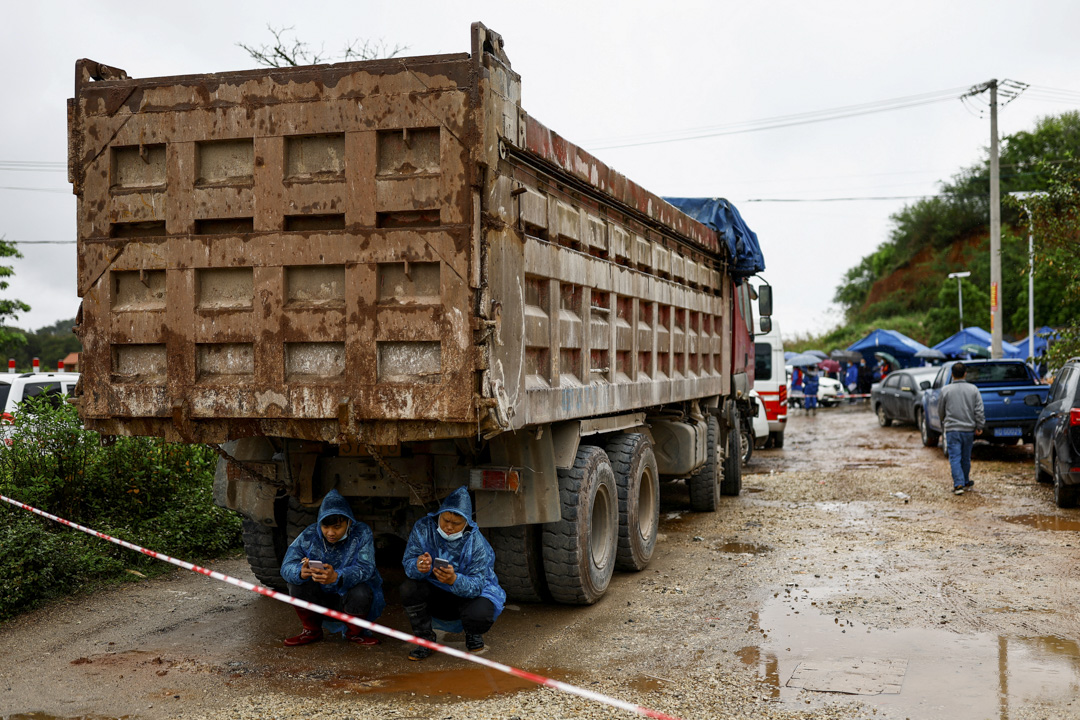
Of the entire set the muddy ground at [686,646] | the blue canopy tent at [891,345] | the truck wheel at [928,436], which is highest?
the blue canopy tent at [891,345]

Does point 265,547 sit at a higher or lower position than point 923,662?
higher

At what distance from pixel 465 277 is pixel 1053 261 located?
542 inches

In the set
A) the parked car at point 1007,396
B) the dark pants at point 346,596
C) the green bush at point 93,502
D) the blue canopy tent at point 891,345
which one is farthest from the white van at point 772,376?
the blue canopy tent at point 891,345

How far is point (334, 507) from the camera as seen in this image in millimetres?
5570

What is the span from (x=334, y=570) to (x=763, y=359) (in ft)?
38.9

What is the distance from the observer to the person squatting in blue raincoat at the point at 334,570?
217 inches

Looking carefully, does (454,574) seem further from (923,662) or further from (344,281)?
(923,662)

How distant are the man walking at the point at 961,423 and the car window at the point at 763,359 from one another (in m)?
4.16

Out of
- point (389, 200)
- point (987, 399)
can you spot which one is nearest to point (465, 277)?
point (389, 200)

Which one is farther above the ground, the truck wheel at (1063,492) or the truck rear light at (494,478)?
the truck rear light at (494,478)

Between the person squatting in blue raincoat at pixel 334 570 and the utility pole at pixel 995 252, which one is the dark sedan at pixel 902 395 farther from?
the person squatting in blue raincoat at pixel 334 570

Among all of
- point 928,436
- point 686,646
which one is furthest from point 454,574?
point 928,436

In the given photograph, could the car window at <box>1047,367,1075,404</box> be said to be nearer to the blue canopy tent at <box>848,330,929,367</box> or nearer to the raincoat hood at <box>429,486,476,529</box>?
the raincoat hood at <box>429,486,476,529</box>

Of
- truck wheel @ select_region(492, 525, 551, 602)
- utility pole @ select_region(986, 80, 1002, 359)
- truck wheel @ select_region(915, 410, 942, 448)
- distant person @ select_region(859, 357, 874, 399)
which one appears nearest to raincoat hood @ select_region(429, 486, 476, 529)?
truck wheel @ select_region(492, 525, 551, 602)
